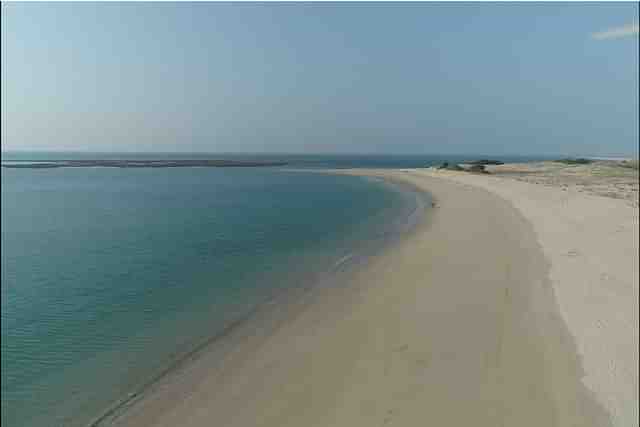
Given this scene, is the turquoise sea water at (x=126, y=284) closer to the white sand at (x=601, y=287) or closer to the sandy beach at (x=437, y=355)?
the sandy beach at (x=437, y=355)

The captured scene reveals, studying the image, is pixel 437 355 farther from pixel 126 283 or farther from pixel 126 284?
pixel 126 283

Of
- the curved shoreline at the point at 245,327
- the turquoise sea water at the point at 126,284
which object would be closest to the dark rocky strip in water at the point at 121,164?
the turquoise sea water at the point at 126,284

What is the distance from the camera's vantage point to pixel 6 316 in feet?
32.8

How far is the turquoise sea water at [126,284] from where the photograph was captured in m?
7.29

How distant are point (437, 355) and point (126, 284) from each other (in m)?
10.2

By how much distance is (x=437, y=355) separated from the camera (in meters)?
7.65

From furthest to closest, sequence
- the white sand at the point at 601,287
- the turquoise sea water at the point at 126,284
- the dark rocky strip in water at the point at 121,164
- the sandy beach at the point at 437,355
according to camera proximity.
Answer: the dark rocky strip in water at the point at 121,164
the turquoise sea water at the point at 126,284
the white sand at the point at 601,287
the sandy beach at the point at 437,355

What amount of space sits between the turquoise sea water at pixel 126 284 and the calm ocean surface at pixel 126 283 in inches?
1.4

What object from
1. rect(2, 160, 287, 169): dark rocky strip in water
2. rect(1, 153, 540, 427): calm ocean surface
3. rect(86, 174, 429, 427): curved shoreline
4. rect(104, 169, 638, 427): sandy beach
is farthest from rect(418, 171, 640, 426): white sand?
rect(2, 160, 287, 169): dark rocky strip in water

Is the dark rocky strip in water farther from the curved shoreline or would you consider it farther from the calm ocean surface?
the curved shoreline

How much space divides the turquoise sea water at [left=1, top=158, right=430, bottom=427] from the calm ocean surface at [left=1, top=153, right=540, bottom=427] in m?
0.04

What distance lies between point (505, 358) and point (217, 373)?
5.85 metres

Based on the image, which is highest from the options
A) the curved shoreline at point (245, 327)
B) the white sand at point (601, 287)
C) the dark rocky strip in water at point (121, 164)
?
the dark rocky strip in water at point (121, 164)

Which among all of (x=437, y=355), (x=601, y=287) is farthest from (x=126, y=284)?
(x=601, y=287)
